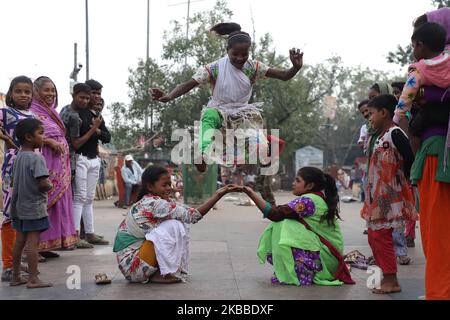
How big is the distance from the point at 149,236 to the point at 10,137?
1608 mm

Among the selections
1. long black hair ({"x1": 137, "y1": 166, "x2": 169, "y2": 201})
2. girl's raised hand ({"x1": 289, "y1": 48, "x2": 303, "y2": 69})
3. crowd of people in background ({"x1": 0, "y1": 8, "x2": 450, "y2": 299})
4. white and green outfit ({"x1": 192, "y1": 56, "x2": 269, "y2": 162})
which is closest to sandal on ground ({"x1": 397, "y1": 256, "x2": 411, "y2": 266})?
crowd of people in background ({"x1": 0, "y1": 8, "x2": 450, "y2": 299})

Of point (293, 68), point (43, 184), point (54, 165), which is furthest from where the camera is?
point (54, 165)

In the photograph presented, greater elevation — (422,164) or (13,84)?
(13,84)

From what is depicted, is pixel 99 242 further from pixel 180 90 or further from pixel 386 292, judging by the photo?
pixel 386 292

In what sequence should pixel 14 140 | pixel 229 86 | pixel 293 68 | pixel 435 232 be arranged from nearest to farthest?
pixel 435 232 < pixel 14 140 < pixel 293 68 < pixel 229 86

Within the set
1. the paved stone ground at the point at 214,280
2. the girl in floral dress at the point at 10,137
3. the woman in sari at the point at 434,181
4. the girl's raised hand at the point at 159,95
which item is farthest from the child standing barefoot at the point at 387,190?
the girl in floral dress at the point at 10,137

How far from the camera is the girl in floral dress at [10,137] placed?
514 centimetres

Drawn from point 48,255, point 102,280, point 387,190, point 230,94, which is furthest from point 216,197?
point 48,255

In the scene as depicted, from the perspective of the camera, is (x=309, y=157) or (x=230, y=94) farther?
(x=309, y=157)

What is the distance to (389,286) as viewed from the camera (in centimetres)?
438

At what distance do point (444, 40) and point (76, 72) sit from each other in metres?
21.3

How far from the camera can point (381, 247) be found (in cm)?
448

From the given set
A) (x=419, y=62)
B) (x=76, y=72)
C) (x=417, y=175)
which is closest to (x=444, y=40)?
(x=419, y=62)
